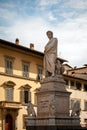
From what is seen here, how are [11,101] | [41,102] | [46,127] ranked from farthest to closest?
[11,101]
[41,102]
[46,127]

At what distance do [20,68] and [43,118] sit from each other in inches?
969

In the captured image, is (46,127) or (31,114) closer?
(46,127)

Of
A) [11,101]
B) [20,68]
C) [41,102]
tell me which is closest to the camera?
[41,102]

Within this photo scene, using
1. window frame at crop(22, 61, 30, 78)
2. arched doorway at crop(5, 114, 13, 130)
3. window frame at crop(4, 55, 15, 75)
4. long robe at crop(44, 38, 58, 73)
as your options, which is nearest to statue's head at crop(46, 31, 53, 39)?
Answer: long robe at crop(44, 38, 58, 73)

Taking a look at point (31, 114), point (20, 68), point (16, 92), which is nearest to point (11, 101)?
point (16, 92)

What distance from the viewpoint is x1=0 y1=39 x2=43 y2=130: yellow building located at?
39.5 m

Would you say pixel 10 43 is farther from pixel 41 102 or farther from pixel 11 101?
pixel 41 102

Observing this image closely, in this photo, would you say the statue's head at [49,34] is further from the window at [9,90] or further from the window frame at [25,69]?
the window frame at [25,69]

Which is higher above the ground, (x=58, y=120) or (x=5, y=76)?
(x=5, y=76)

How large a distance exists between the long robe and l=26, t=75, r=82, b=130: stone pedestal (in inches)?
24.8

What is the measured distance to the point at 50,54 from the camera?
1903 cm

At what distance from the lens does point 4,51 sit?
40.4 m

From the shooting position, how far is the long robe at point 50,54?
18858 millimetres

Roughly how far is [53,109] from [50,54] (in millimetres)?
3169
